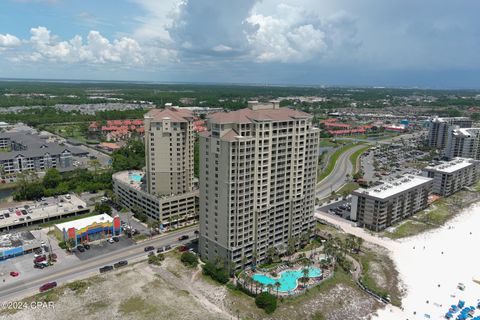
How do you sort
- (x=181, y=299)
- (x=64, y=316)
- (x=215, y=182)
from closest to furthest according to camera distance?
(x=64, y=316), (x=181, y=299), (x=215, y=182)

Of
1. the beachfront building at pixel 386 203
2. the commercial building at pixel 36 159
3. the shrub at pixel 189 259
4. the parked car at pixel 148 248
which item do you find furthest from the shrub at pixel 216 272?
the commercial building at pixel 36 159

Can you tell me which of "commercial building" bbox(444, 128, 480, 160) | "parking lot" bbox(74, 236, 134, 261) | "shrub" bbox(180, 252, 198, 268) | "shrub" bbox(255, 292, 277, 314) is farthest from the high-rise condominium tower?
"commercial building" bbox(444, 128, 480, 160)

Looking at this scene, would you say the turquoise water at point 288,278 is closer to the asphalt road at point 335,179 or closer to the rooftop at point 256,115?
the rooftop at point 256,115

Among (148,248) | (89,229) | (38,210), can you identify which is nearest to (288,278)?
(148,248)

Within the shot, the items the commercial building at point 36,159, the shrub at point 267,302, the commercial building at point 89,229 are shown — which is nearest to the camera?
the shrub at point 267,302

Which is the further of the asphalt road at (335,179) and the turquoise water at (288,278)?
the asphalt road at (335,179)

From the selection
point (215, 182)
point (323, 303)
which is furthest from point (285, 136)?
point (323, 303)

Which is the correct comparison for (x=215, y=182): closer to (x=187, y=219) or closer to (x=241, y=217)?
(x=241, y=217)
